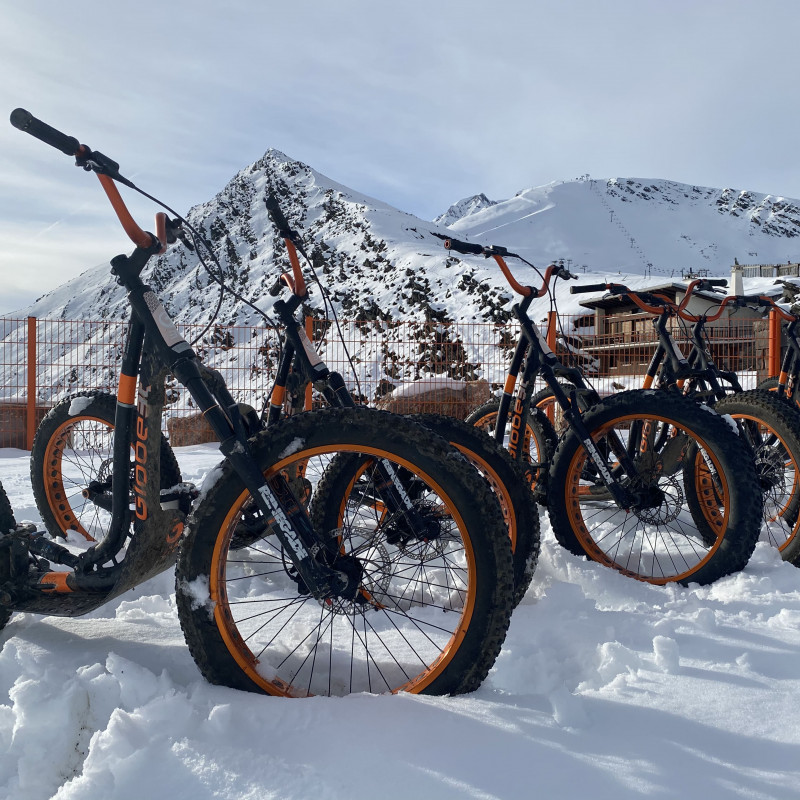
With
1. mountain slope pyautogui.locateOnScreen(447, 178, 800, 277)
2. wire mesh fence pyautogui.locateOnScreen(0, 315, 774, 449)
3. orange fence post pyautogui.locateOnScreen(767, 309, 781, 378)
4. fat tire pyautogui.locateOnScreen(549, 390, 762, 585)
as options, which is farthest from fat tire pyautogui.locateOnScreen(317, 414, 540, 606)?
mountain slope pyautogui.locateOnScreen(447, 178, 800, 277)

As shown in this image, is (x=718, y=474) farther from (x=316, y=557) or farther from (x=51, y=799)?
(x=51, y=799)

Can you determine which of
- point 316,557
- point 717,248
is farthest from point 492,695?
point 717,248

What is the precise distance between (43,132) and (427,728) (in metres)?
1.87

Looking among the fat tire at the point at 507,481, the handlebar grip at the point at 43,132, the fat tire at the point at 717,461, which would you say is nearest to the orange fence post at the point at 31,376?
the handlebar grip at the point at 43,132

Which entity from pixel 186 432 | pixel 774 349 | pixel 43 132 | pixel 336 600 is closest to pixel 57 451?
pixel 43 132

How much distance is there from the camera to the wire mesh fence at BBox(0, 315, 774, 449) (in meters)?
7.21

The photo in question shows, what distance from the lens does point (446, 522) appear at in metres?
2.13

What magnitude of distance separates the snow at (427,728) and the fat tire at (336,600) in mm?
74

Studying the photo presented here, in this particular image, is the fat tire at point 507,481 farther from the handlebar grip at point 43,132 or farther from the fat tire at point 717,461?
the handlebar grip at point 43,132

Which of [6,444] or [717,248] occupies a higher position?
[717,248]

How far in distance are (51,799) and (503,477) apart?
173cm

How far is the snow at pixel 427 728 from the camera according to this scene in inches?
50.2

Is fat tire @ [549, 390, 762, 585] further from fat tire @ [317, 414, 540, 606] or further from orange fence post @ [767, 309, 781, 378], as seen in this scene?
orange fence post @ [767, 309, 781, 378]

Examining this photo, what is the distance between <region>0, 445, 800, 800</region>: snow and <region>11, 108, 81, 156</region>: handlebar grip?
139 centimetres
